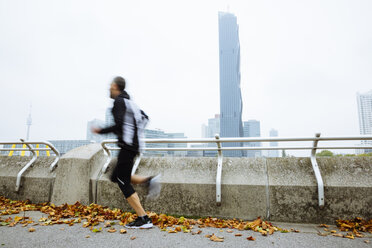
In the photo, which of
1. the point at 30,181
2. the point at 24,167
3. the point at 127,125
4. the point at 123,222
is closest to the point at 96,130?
the point at 127,125

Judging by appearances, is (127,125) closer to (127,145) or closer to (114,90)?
(127,145)

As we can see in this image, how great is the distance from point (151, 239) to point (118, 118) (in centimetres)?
159

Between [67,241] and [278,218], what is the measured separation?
2.85 m

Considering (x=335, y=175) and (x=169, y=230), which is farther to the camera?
(x=335, y=175)

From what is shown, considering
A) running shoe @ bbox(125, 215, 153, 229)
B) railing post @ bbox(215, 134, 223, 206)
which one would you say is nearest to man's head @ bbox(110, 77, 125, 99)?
railing post @ bbox(215, 134, 223, 206)

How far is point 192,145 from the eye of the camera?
4172 mm

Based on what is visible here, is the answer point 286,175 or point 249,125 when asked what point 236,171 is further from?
point 249,125

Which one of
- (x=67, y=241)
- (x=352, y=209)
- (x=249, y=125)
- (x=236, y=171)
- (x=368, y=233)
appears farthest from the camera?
(x=249, y=125)

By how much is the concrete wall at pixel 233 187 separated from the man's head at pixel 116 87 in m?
1.63

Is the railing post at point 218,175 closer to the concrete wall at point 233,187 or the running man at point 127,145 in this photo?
the concrete wall at point 233,187

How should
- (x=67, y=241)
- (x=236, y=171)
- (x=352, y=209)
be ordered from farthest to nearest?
(x=236, y=171), (x=352, y=209), (x=67, y=241)

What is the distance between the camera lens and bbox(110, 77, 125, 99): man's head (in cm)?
346

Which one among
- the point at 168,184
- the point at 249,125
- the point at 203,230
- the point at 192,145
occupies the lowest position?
the point at 203,230

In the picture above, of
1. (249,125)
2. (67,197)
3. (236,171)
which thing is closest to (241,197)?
(236,171)
